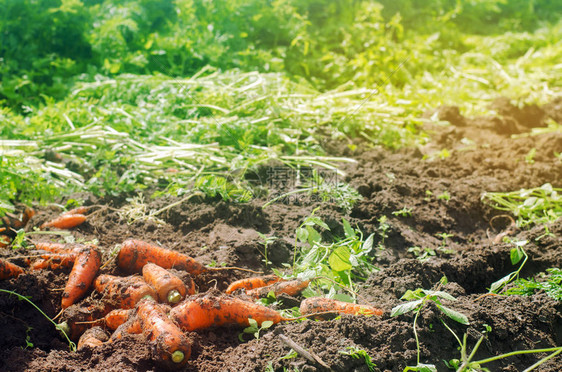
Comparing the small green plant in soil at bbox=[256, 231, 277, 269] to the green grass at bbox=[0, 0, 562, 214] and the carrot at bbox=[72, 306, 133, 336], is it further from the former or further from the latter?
the carrot at bbox=[72, 306, 133, 336]

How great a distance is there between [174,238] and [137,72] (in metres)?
3.61

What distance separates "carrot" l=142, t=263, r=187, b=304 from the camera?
8.36ft

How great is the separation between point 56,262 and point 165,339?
1162 millimetres

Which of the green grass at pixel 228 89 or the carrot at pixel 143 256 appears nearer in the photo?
the carrot at pixel 143 256

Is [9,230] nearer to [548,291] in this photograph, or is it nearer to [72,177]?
[72,177]

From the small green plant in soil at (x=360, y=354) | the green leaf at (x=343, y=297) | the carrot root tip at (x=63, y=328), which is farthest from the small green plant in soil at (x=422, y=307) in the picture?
the carrot root tip at (x=63, y=328)

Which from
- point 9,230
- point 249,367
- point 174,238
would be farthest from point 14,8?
point 249,367

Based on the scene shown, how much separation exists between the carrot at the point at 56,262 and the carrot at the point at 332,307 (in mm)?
1473

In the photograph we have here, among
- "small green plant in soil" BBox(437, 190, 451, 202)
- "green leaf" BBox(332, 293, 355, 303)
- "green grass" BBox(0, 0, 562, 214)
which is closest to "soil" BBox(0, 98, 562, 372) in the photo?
"small green plant in soil" BBox(437, 190, 451, 202)

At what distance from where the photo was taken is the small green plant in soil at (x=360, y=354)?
1.97 metres

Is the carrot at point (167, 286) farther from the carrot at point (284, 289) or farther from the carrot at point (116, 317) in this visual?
the carrot at point (284, 289)

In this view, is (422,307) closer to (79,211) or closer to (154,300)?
(154,300)

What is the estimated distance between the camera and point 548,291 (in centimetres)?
253

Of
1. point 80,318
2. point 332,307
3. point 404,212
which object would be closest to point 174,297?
point 80,318
